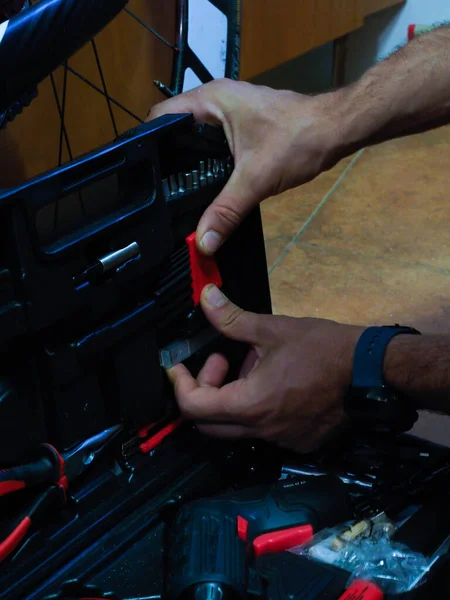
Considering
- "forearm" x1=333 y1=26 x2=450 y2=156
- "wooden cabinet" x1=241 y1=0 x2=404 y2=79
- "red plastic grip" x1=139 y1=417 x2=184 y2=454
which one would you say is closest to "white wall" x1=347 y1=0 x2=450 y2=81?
"wooden cabinet" x1=241 y1=0 x2=404 y2=79

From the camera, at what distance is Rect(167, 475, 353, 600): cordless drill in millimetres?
528

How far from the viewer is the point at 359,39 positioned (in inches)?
91.4

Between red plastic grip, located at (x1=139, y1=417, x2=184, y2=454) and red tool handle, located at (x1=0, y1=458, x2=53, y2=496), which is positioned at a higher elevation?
red tool handle, located at (x1=0, y1=458, x2=53, y2=496)

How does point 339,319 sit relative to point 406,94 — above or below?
below

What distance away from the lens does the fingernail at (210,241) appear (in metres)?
0.67

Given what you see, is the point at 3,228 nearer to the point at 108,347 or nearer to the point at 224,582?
the point at 108,347

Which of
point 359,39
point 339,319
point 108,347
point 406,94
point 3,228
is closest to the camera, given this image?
point 3,228

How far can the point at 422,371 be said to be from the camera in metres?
0.62

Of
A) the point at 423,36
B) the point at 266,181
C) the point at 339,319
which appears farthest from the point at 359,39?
the point at 266,181

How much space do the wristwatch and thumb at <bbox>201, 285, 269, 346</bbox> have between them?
102 millimetres

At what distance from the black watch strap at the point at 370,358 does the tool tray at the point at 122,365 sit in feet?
0.43

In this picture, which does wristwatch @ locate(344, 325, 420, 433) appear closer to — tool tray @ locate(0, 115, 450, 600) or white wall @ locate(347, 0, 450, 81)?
tool tray @ locate(0, 115, 450, 600)

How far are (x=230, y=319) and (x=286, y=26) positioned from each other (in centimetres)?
122

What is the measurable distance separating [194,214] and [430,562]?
38cm
